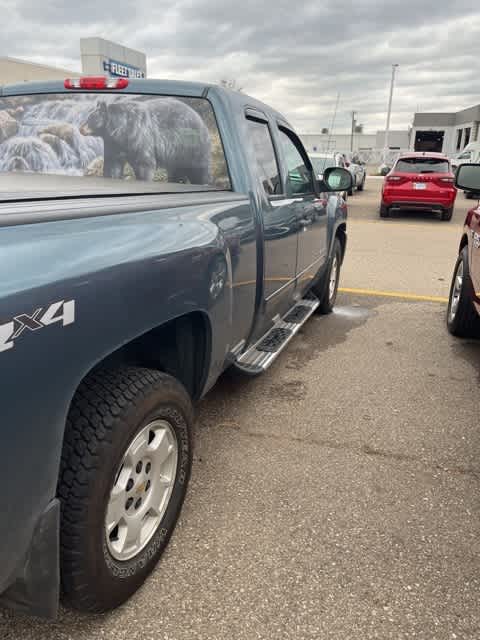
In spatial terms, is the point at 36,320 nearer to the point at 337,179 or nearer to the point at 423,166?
the point at 337,179

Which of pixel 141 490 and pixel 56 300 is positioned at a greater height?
pixel 56 300

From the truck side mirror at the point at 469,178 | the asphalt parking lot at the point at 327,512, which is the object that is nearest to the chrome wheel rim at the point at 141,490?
the asphalt parking lot at the point at 327,512

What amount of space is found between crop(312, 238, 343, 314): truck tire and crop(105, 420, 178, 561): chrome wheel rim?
3.54 metres

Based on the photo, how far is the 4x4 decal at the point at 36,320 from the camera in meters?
1.21

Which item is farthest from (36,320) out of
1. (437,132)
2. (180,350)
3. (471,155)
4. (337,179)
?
(437,132)

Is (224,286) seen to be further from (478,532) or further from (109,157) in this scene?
(478,532)

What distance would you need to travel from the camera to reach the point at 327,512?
252 cm

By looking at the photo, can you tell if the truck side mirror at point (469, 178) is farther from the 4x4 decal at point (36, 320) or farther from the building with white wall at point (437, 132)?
the building with white wall at point (437, 132)

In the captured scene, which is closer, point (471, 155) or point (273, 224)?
point (273, 224)

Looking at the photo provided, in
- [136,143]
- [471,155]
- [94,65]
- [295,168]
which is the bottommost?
[471,155]

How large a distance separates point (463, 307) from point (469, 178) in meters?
1.36

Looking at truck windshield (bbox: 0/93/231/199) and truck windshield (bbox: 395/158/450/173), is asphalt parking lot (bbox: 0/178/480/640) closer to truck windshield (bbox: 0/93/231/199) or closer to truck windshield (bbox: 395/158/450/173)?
truck windshield (bbox: 0/93/231/199)

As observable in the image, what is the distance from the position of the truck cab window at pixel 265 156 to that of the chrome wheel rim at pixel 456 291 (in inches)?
88.1

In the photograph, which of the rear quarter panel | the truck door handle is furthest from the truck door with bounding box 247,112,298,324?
the rear quarter panel
